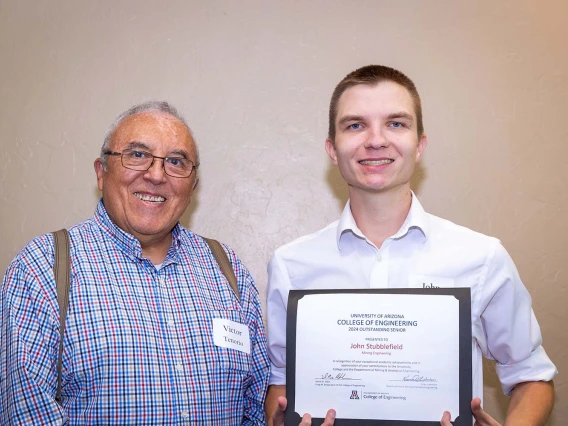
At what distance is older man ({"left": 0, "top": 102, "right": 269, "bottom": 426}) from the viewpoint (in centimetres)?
190

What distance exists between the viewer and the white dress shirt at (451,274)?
6.99ft

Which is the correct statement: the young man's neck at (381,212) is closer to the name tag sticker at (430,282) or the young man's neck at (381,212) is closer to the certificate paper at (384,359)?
the name tag sticker at (430,282)

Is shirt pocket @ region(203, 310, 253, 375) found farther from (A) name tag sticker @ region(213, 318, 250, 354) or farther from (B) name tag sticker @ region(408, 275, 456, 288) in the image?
(B) name tag sticker @ region(408, 275, 456, 288)

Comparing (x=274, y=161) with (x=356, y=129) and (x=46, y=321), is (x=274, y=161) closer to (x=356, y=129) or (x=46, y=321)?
(x=356, y=129)

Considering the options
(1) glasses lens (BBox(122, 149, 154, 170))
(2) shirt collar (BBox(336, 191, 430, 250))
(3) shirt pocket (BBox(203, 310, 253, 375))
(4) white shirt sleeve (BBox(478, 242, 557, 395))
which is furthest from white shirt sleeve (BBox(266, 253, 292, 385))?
(4) white shirt sleeve (BBox(478, 242, 557, 395))

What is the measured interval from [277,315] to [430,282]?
1.88 feet

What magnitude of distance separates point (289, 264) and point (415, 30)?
1562 millimetres

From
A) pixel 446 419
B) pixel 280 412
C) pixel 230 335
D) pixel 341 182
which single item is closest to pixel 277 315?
pixel 230 335

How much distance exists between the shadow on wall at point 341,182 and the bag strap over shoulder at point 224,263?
0.88m

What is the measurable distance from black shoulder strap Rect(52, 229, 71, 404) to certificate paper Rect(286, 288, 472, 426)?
2.30ft

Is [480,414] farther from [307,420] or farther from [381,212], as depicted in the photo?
[381,212]

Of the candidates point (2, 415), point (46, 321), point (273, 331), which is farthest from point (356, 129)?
point (2, 415)
